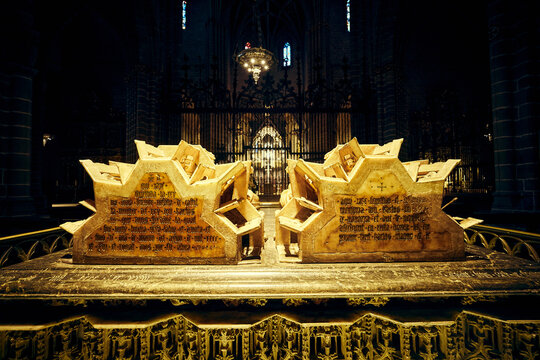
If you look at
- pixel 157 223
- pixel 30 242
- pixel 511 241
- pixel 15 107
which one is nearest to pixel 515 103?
pixel 511 241

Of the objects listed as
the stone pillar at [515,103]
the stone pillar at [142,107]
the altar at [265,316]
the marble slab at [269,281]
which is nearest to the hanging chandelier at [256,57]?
the stone pillar at [142,107]

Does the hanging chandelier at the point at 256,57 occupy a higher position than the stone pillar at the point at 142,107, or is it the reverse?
the hanging chandelier at the point at 256,57

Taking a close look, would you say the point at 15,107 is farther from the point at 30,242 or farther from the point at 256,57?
the point at 256,57

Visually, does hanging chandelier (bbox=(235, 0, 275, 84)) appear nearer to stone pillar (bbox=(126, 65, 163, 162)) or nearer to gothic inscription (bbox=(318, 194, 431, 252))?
stone pillar (bbox=(126, 65, 163, 162))

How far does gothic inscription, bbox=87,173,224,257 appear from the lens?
113 cm

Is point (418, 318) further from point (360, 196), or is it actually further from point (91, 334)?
point (91, 334)

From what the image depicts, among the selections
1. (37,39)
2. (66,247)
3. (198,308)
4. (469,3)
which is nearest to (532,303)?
(198,308)

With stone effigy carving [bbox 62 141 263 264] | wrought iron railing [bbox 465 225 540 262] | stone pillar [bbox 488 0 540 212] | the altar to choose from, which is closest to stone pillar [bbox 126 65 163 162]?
stone effigy carving [bbox 62 141 263 264]

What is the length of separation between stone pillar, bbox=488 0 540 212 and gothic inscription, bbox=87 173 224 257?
529 centimetres

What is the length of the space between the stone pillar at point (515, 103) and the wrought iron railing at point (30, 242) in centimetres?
594

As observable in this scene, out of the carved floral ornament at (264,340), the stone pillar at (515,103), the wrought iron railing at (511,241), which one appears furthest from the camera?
the stone pillar at (515,103)

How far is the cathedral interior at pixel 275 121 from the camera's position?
876 mm

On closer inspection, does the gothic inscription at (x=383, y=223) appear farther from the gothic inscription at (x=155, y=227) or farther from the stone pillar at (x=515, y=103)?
the stone pillar at (x=515, y=103)

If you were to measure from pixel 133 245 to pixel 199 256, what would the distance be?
1.02ft
